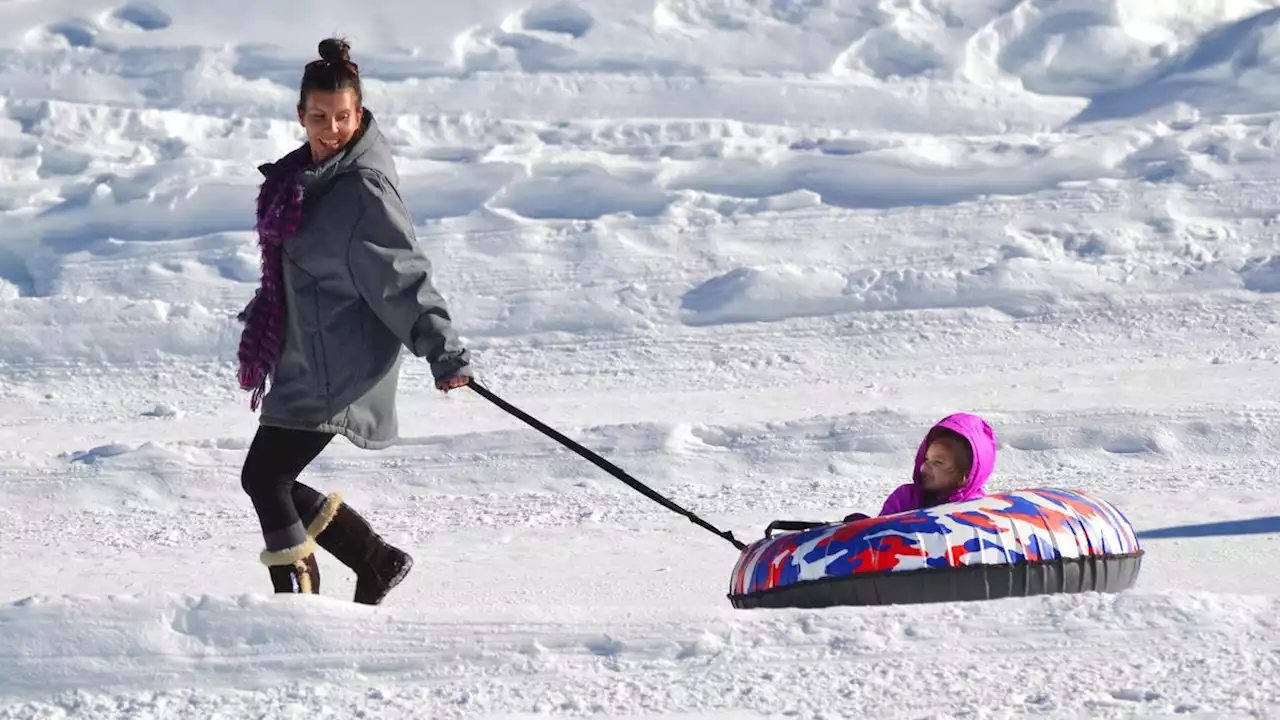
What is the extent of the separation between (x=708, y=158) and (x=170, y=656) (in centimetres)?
1002

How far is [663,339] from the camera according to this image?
947cm

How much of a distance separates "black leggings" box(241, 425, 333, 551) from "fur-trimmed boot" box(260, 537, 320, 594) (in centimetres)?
2

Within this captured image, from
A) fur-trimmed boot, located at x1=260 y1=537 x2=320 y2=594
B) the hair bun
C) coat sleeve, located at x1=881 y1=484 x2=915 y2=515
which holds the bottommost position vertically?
fur-trimmed boot, located at x1=260 y1=537 x2=320 y2=594

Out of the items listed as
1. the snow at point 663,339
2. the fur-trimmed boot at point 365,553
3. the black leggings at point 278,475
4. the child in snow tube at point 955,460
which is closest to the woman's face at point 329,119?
the black leggings at point 278,475

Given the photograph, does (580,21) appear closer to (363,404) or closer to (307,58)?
(307,58)

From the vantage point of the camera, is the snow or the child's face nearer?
the snow

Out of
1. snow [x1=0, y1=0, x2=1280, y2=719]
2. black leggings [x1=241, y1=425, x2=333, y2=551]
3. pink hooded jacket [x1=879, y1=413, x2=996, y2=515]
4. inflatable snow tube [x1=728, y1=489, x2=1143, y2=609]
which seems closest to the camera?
snow [x1=0, y1=0, x2=1280, y2=719]

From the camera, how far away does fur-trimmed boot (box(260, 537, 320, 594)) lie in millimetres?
3641

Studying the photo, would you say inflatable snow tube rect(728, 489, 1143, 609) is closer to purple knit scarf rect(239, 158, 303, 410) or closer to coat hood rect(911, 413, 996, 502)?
coat hood rect(911, 413, 996, 502)

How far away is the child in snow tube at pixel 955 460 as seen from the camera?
4102 mm

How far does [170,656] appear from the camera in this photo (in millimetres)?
3217

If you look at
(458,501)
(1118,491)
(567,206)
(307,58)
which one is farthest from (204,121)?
(1118,491)

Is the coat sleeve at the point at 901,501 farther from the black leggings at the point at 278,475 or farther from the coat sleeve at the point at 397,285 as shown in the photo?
the black leggings at the point at 278,475

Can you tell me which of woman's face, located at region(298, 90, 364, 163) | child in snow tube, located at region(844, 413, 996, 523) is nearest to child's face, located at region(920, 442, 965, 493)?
child in snow tube, located at region(844, 413, 996, 523)
